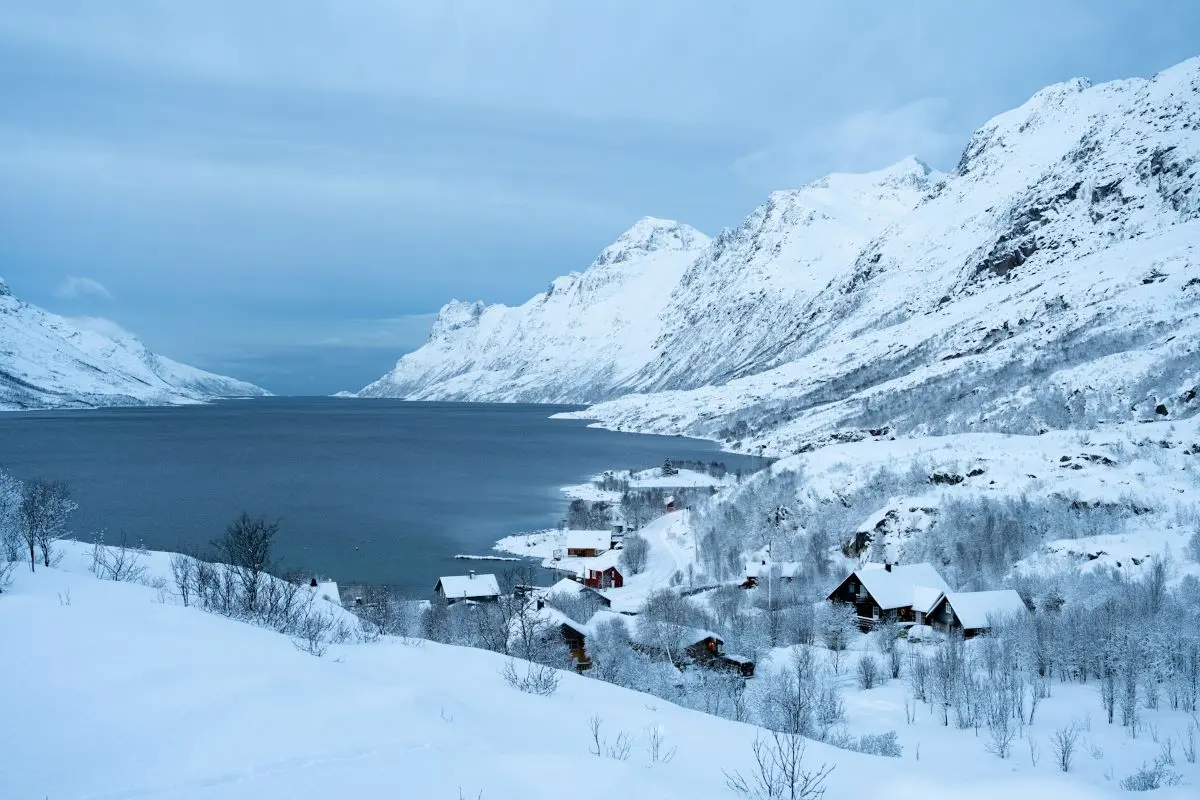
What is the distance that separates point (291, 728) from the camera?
9.01 meters

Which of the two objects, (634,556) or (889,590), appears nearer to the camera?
(889,590)

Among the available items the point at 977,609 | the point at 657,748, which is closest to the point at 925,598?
the point at 977,609

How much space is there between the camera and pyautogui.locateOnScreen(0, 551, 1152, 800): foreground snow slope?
7.84 meters

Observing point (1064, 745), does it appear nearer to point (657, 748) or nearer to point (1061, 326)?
point (657, 748)

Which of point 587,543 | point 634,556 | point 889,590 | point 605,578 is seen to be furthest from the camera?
point 587,543

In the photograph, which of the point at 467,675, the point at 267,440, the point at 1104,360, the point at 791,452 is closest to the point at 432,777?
the point at 467,675

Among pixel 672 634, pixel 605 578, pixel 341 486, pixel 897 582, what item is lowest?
pixel 605 578

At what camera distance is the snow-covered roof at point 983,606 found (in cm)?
3800

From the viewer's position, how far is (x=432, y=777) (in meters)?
8.20

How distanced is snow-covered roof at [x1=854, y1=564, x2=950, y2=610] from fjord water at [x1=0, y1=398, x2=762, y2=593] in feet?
108

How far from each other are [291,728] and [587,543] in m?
63.1

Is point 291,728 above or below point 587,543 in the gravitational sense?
above

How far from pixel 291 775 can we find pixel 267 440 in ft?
650

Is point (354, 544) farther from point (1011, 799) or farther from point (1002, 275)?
point (1002, 275)
